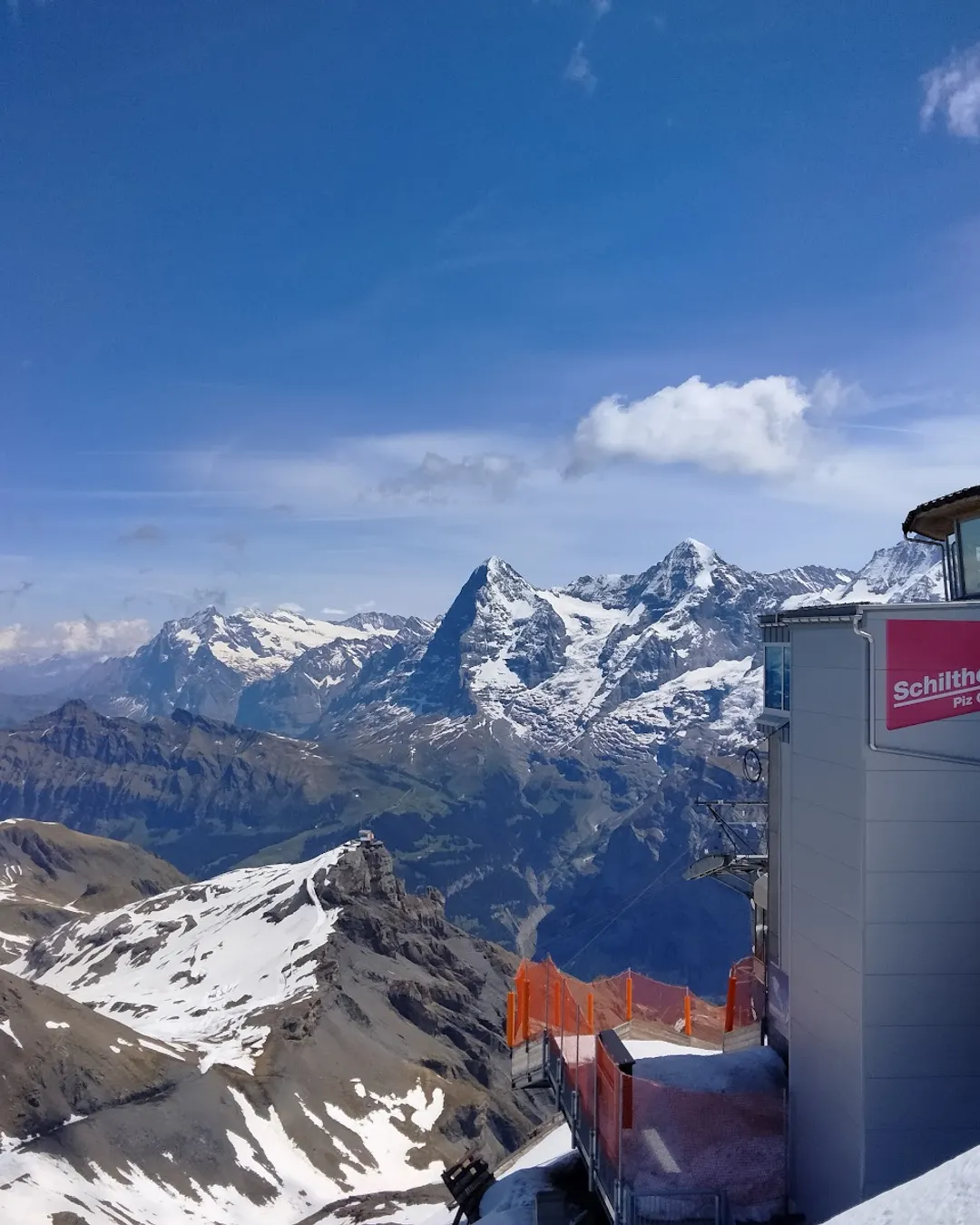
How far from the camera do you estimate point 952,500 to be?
62.5ft

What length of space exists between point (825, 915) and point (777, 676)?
4840 millimetres

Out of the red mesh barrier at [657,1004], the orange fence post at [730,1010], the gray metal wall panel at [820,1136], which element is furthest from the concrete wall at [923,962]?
the red mesh barrier at [657,1004]

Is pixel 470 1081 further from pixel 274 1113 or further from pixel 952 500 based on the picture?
pixel 952 500

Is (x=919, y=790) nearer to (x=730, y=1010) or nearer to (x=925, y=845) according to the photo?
(x=925, y=845)

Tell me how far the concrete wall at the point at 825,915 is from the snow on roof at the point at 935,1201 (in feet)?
20.6

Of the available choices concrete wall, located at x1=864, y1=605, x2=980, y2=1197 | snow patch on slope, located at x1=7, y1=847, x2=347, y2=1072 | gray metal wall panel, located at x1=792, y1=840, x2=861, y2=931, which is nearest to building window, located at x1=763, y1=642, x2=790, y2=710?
gray metal wall panel, located at x1=792, y1=840, x2=861, y2=931

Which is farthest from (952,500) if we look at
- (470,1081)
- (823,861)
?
(470,1081)

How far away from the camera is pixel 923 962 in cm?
1426

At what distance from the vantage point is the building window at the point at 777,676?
1817 centimetres

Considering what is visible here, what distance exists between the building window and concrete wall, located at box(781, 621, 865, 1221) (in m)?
0.91

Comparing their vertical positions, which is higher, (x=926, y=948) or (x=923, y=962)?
(x=926, y=948)

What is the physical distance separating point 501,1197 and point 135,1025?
98.5 metres

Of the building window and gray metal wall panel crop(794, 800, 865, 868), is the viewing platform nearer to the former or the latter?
gray metal wall panel crop(794, 800, 865, 868)

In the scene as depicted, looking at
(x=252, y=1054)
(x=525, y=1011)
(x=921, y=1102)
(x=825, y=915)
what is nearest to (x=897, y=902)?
(x=825, y=915)
